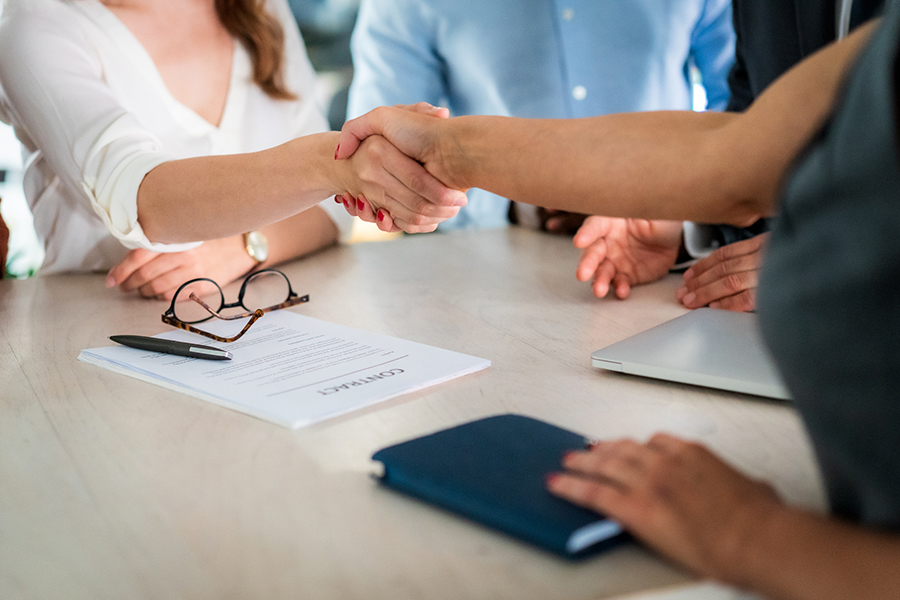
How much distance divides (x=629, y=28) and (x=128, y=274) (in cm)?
150

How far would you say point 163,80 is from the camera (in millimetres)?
1473

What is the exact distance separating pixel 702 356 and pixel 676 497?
34 cm

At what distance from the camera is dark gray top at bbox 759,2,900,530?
1.17 ft

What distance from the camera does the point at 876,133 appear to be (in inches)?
13.9

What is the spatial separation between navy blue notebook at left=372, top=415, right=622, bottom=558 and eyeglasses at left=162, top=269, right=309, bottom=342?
0.44 meters

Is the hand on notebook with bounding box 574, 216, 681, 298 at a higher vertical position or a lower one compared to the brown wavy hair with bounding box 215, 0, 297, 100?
lower

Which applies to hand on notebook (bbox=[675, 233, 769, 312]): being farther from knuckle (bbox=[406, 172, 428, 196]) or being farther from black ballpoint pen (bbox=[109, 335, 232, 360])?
black ballpoint pen (bbox=[109, 335, 232, 360])

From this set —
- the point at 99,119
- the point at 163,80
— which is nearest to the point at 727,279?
the point at 99,119

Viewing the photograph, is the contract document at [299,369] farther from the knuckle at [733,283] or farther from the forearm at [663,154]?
the knuckle at [733,283]

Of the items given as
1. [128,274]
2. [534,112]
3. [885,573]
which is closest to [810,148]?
[885,573]

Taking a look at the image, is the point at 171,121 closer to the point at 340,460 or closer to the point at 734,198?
the point at 340,460

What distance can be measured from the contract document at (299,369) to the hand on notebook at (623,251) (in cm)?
36

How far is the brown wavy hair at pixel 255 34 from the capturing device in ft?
5.25

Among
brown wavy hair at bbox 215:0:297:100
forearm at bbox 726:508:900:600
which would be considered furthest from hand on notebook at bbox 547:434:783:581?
brown wavy hair at bbox 215:0:297:100
